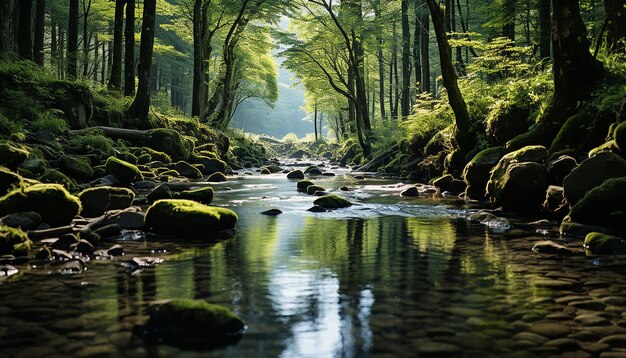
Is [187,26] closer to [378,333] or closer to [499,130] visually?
[499,130]

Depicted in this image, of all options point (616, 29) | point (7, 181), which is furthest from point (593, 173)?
point (7, 181)

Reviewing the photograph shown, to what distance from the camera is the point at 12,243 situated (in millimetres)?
5965

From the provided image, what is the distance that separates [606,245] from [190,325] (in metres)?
5.14

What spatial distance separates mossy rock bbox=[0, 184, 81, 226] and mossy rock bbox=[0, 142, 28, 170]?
1.48m

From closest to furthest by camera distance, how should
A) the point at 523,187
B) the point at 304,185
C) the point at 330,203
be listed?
the point at 523,187, the point at 330,203, the point at 304,185

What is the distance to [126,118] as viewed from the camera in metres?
19.0

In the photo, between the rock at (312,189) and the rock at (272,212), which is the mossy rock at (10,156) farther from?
the rock at (312,189)

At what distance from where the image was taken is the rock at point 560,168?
9016 mm

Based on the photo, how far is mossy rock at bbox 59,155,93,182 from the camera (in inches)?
457

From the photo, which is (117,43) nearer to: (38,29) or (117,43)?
(117,43)

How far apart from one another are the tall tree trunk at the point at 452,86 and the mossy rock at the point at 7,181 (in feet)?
32.1

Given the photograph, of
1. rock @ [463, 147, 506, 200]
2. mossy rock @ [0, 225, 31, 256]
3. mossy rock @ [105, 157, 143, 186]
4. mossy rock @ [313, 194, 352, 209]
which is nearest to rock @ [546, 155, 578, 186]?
rock @ [463, 147, 506, 200]

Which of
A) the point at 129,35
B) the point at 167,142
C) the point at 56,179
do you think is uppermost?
the point at 129,35

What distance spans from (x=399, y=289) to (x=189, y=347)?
220cm
